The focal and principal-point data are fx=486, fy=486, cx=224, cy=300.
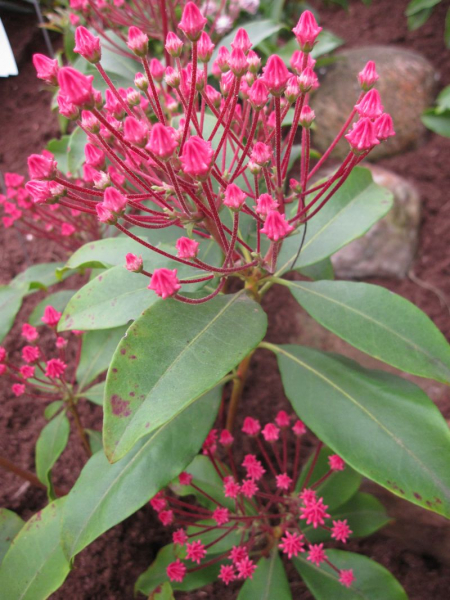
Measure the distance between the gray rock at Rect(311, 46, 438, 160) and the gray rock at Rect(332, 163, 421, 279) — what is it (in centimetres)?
44

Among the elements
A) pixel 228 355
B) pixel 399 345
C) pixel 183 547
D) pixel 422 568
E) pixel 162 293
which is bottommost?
pixel 422 568

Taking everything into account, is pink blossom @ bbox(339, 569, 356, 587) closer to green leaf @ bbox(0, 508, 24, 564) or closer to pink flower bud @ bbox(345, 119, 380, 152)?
green leaf @ bbox(0, 508, 24, 564)

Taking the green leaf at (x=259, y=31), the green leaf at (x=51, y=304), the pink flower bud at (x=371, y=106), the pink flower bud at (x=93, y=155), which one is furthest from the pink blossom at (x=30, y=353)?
the green leaf at (x=259, y=31)

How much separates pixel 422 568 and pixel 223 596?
481 millimetres

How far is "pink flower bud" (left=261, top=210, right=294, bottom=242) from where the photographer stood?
661 millimetres

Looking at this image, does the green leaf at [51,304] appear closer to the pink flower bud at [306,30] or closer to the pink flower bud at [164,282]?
the pink flower bud at [164,282]

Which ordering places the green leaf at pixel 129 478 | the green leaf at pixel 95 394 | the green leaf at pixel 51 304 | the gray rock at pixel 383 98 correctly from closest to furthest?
the green leaf at pixel 129 478, the green leaf at pixel 95 394, the green leaf at pixel 51 304, the gray rock at pixel 383 98

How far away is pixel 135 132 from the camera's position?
2.12 feet

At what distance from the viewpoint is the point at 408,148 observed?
2316 mm

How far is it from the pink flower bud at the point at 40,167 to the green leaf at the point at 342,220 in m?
0.47

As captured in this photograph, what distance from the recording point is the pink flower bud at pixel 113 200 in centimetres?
64

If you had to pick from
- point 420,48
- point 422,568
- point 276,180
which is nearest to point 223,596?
point 422,568

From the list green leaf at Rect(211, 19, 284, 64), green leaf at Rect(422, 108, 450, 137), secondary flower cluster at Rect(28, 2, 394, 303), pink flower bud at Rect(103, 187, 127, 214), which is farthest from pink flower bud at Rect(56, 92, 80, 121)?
green leaf at Rect(422, 108, 450, 137)

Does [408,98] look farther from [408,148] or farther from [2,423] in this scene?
[2,423]
